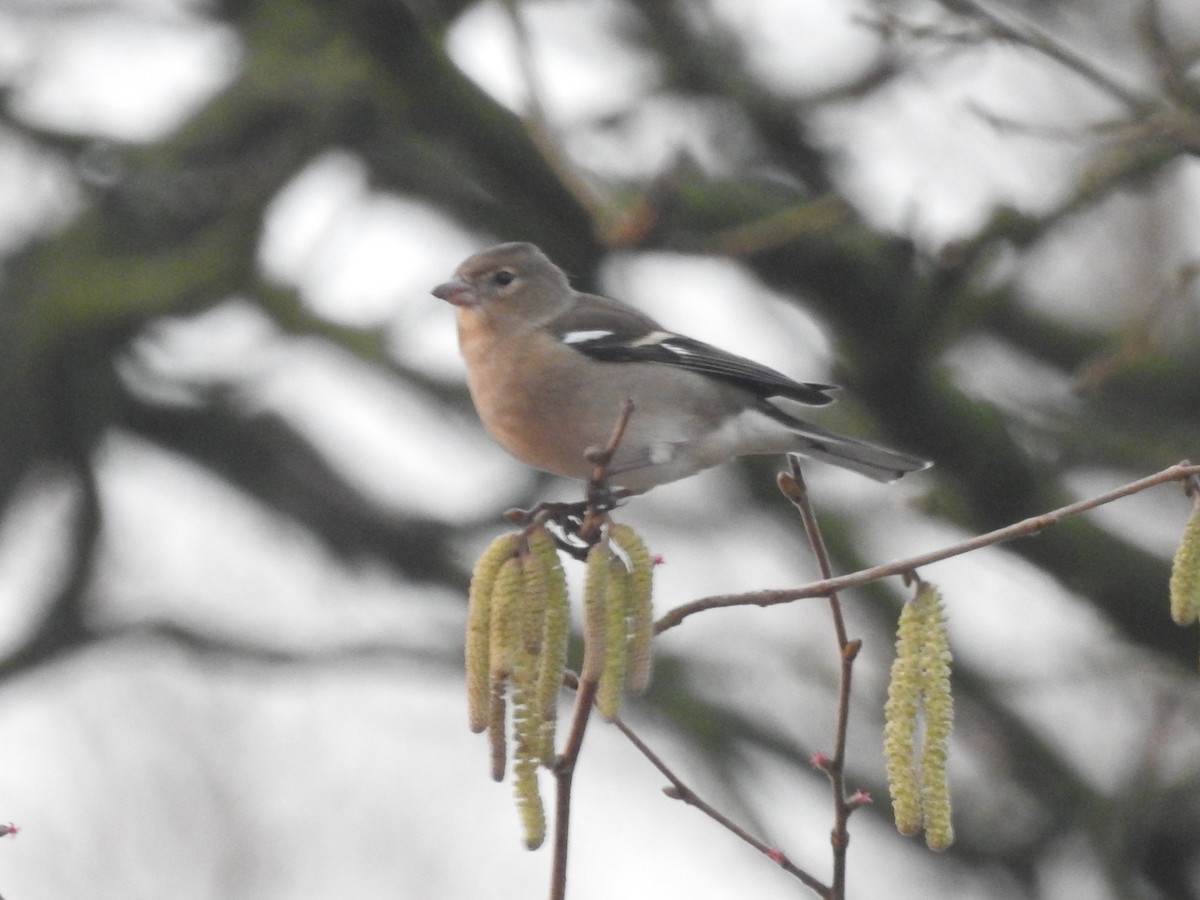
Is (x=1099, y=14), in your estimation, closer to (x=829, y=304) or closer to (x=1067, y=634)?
(x=829, y=304)

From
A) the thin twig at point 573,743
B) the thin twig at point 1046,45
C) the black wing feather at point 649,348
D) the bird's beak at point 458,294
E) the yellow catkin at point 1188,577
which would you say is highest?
the thin twig at point 1046,45

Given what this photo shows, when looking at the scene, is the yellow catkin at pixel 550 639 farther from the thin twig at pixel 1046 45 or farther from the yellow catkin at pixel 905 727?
the thin twig at pixel 1046 45

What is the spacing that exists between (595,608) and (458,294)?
2630 millimetres

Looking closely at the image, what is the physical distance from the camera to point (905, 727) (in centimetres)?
223

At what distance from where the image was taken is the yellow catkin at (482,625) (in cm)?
226

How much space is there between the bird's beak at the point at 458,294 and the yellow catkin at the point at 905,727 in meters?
2.66

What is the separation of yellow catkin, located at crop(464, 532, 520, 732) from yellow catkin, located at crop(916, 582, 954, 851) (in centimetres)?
60

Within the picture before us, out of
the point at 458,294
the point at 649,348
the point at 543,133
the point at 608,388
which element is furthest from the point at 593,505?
the point at 543,133

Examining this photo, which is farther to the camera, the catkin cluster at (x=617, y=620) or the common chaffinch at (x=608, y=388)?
the common chaffinch at (x=608, y=388)

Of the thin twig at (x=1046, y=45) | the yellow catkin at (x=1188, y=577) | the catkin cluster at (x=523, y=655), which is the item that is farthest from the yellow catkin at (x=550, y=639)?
the thin twig at (x=1046, y=45)

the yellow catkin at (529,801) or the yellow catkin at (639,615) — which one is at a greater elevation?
the yellow catkin at (639,615)

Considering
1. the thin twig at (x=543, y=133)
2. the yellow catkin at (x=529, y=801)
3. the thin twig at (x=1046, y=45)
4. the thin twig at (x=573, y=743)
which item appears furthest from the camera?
the thin twig at (x=543, y=133)

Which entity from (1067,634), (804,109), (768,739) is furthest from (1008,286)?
(1067,634)

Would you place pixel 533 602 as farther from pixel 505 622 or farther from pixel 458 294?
pixel 458 294
